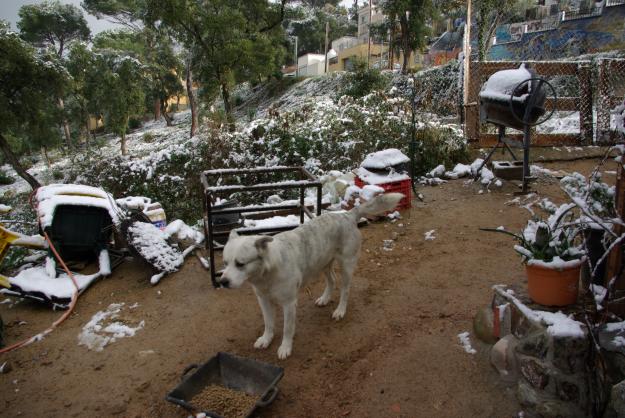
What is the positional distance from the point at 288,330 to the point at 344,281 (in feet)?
2.43

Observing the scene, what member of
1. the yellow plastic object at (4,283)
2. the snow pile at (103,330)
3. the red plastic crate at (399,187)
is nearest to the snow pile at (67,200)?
the yellow plastic object at (4,283)

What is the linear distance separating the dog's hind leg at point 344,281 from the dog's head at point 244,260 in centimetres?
99

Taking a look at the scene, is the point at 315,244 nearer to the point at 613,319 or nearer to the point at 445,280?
the point at 445,280

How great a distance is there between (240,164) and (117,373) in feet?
21.1

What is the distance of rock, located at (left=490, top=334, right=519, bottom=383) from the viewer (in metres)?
2.65

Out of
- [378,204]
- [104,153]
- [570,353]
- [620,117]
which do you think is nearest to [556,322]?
[570,353]

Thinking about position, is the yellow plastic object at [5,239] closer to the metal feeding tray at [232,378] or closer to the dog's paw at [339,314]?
the metal feeding tray at [232,378]

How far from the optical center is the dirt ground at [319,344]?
109 inches

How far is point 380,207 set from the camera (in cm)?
373

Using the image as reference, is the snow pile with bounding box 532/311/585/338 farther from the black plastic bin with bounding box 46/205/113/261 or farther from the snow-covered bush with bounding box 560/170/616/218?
the black plastic bin with bounding box 46/205/113/261

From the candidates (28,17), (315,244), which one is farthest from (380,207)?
(28,17)

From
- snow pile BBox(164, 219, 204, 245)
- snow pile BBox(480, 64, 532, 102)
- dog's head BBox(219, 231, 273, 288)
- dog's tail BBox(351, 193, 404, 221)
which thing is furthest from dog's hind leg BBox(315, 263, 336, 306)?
snow pile BBox(480, 64, 532, 102)

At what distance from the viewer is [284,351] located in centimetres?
324

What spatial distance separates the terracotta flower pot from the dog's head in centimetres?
178
